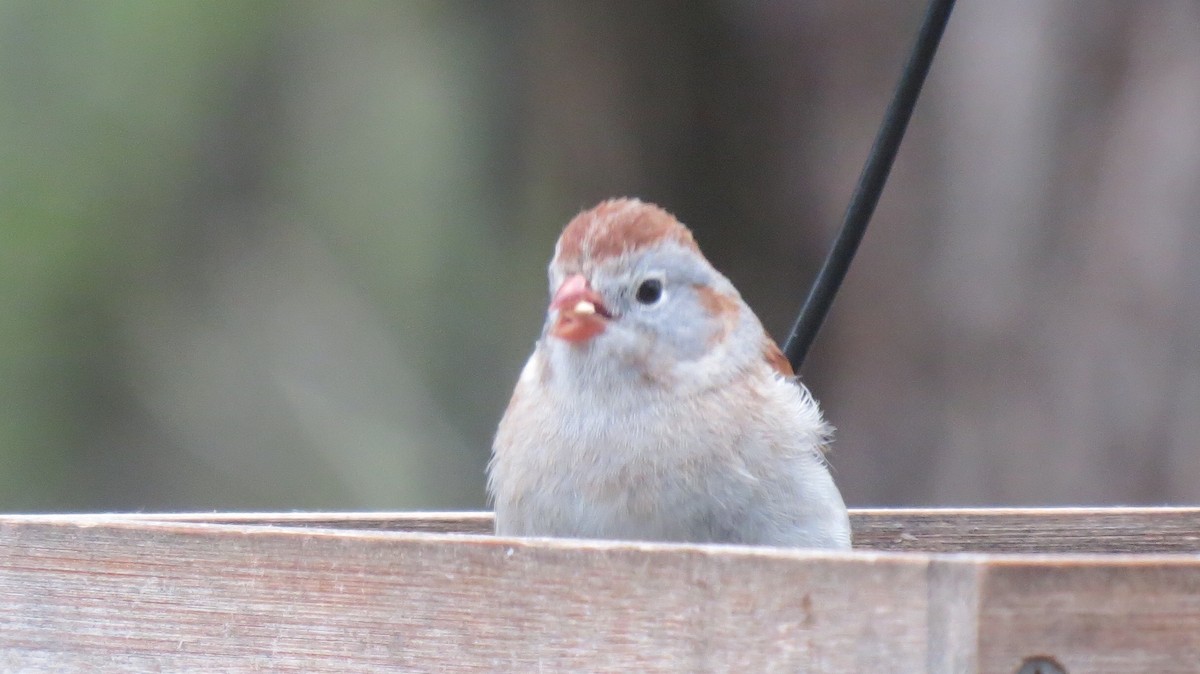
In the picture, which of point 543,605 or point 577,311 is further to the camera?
point 577,311

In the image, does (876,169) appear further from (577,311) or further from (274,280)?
(274,280)

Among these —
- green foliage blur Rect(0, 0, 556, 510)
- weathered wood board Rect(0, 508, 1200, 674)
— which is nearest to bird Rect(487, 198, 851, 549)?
weathered wood board Rect(0, 508, 1200, 674)

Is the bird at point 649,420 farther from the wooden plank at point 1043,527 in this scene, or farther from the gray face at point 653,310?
the wooden plank at point 1043,527

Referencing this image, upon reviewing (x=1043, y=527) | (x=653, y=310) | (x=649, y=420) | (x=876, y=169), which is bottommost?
(x=1043, y=527)

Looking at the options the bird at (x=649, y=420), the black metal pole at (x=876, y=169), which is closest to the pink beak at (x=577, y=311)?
the bird at (x=649, y=420)

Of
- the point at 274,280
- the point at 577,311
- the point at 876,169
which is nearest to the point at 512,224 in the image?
the point at 274,280

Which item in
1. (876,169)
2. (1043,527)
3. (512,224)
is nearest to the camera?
(876,169)
